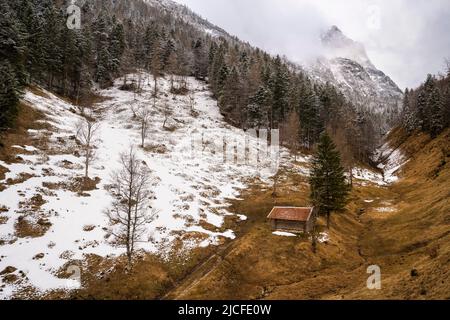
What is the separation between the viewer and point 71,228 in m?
33.0

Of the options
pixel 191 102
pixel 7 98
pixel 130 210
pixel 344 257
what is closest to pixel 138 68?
pixel 191 102

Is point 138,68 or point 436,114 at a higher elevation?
point 138,68

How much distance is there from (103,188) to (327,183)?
1289 inches

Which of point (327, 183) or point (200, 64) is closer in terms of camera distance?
point (327, 183)

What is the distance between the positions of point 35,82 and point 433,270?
84.3m

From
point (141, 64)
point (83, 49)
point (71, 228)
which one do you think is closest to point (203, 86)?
point (141, 64)

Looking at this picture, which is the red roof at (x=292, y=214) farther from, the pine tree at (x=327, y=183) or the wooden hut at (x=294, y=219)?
the pine tree at (x=327, y=183)

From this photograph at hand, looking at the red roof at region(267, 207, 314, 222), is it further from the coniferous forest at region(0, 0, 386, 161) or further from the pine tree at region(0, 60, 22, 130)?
the coniferous forest at region(0, 0, 386, 161)

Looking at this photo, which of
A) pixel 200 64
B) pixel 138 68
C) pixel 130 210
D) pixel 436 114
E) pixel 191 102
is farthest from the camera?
pixel 200 64

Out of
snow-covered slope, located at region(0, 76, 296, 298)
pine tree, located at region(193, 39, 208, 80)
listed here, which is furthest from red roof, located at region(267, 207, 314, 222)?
pine tree, located at region(193, 39, 208, 80)

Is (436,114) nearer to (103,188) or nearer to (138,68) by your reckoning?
(103,188)

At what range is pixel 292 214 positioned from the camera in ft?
133

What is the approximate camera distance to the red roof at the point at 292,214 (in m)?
39.8

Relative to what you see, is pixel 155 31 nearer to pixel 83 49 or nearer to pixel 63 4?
pixel 63 4
